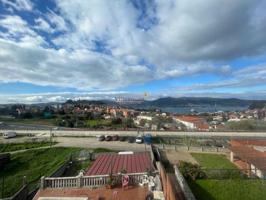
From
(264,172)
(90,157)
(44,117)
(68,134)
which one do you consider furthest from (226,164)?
(44,117)

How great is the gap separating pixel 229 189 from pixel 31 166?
22909 mm

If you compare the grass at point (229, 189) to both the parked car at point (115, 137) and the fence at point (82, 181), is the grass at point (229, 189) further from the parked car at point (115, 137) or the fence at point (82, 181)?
the parked car at point (115, 137)

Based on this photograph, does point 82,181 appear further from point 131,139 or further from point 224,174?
point 131,139

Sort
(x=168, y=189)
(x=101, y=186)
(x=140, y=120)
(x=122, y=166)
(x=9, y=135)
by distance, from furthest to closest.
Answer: (x=140, y=120), (x=9, y=135), (x=122, y=166), (x=101, y=186), (x=168, y=189)

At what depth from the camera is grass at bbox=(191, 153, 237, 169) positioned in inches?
938

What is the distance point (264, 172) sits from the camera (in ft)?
51.6

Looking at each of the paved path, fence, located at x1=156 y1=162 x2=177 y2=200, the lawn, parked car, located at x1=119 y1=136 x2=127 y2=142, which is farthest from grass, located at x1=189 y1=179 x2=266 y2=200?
parked car, located at x1=119 y1=136 x2=127 y2=142

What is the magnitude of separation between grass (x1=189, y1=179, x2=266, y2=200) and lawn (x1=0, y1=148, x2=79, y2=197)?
13987mm

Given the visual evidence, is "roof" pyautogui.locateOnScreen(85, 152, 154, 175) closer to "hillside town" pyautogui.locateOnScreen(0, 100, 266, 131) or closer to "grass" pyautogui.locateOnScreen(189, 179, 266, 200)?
"grass" pyautogui.locateOnScreen(189, 179, 266, 200)

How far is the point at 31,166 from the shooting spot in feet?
97.6

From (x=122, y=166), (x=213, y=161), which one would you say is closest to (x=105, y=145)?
(x=213, y=161)

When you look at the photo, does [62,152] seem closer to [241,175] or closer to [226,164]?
[226,164]

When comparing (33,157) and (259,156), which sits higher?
(259,156)

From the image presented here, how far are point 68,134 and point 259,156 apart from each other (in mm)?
36001
